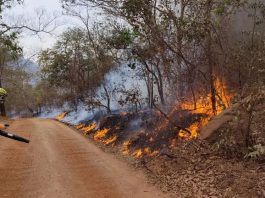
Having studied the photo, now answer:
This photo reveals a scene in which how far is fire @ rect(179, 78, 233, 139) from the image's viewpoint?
14748 mm

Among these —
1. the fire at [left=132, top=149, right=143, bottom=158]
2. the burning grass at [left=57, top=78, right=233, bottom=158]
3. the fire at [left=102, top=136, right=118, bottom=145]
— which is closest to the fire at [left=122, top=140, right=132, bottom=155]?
the burning grass at [left=57, top=78, right=233, bottom=158]

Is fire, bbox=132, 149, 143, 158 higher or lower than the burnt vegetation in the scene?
lower

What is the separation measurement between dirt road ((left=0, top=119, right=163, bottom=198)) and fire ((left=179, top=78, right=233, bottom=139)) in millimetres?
2852

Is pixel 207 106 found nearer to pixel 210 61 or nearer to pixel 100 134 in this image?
Result: pixel 210 61

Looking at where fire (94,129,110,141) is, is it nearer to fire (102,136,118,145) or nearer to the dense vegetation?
fire (102,136,118,145)

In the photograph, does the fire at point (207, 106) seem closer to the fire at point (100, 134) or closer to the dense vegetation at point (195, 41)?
the dense vegetation at point (195, 41)

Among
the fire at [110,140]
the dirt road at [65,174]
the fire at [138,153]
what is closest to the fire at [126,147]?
the fire at [138,153]

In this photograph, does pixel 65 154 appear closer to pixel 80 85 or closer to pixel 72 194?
pixel 72 194

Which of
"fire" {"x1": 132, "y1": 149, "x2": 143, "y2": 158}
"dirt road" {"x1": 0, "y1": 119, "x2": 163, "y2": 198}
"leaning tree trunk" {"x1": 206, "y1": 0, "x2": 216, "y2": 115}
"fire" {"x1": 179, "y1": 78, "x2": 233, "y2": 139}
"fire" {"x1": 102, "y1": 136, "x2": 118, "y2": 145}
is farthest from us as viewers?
"fire" {"x1": 102, "y1": 136, "x2": 118, "y2": 145}

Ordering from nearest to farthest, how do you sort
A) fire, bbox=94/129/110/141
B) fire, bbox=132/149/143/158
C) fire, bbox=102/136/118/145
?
fire, bbox=132/149/143/158 < fire, bbox=102/136/118/145 < fire, bbox=94/129/110/141

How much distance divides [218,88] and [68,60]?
28.1 m

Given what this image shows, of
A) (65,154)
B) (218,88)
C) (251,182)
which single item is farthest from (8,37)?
(251,182)

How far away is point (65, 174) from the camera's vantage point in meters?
12.8

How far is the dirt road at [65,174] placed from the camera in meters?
10.7
